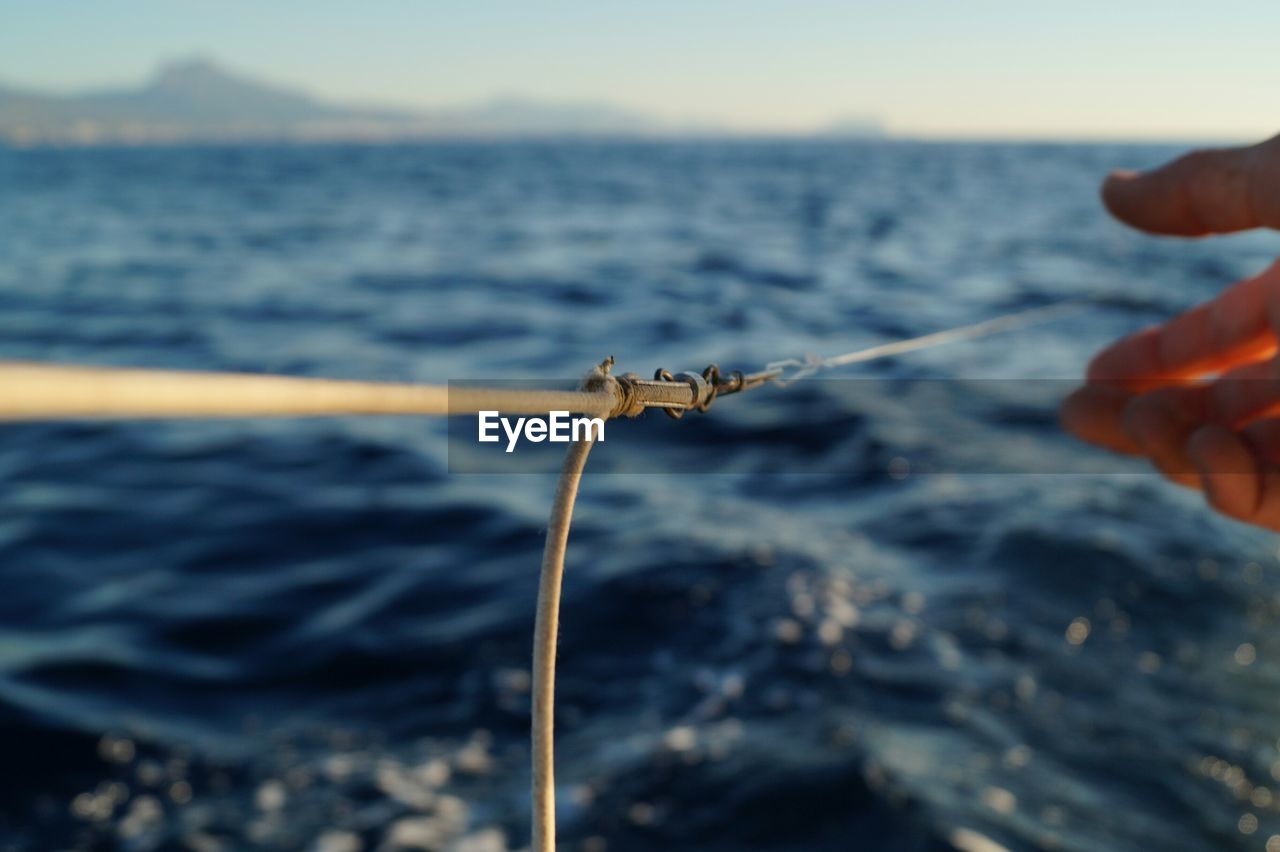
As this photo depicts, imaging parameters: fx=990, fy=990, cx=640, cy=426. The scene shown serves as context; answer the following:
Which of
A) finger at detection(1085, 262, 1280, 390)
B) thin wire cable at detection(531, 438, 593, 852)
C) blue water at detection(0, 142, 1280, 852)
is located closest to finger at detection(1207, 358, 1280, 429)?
finger at detection(1085, 262, 1280, 390)

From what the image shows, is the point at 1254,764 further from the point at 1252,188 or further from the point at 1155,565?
the point at 1252,188

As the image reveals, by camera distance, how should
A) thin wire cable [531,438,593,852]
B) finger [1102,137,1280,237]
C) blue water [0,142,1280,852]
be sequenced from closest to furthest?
thin wire cable [531,438,593,852], finger [1102,137,1280,237], blue water [0,142,1280,852]

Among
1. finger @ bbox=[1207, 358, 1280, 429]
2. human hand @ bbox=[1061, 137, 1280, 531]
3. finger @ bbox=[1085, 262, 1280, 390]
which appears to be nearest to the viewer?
human hand @ bbox=[1061, 137, 1280, 531]

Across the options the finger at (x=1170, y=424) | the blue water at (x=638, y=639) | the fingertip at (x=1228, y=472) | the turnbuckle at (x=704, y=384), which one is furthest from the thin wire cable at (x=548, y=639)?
the blue water at (x=638, y=639)

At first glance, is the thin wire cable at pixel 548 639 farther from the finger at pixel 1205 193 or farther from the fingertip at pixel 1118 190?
the fingertip at pixel 1118 190

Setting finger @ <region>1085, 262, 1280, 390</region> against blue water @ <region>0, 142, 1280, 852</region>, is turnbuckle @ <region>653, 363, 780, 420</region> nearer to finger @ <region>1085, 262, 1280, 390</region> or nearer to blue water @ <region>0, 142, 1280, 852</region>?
finger @ <region>1085, 262, 1280, 390</region>

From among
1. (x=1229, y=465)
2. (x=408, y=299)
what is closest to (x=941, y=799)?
(x=1229, y=465)
